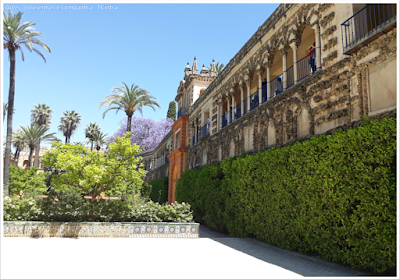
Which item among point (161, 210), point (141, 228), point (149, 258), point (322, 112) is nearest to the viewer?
point (149, 258)

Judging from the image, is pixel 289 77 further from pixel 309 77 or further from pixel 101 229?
pixel 101 229

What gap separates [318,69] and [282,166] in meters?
3.46

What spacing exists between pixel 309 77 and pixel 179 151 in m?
18.0

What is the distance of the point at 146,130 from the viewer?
52156 mm

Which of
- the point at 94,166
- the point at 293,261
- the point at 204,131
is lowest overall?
the point at 293,261

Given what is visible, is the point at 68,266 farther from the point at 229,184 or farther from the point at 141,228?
the point at 229,184

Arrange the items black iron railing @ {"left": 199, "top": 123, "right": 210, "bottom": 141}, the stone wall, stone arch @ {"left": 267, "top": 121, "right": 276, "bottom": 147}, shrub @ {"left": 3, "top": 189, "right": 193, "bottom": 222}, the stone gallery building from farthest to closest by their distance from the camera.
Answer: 1. black iron railing @ {"left": 199, "top": 123, "right": 210, "bottom": 141}
2. stone arch @ {"left": 267, "top": 121, "right": 276, "bottom": 147}
3. shrub @ {"left": 3, "top": 189, "right": 193, "bottom": 222}
4. the stone gallery building
5. the stone wall

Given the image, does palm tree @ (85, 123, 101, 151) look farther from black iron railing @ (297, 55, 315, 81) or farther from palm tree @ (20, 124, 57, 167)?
black iron railing @ (297, 55, 315, 81)

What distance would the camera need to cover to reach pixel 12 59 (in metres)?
21.9

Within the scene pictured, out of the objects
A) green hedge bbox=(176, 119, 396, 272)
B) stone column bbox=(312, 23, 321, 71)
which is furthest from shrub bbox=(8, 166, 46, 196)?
stone column bbox=(312, 23, 321, 71)

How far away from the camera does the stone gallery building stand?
7.57 m

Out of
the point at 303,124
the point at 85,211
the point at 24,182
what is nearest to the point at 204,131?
the point at 85,211

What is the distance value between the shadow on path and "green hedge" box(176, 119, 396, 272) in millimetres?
212

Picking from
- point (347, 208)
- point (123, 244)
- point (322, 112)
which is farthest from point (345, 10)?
point (123, 244)
